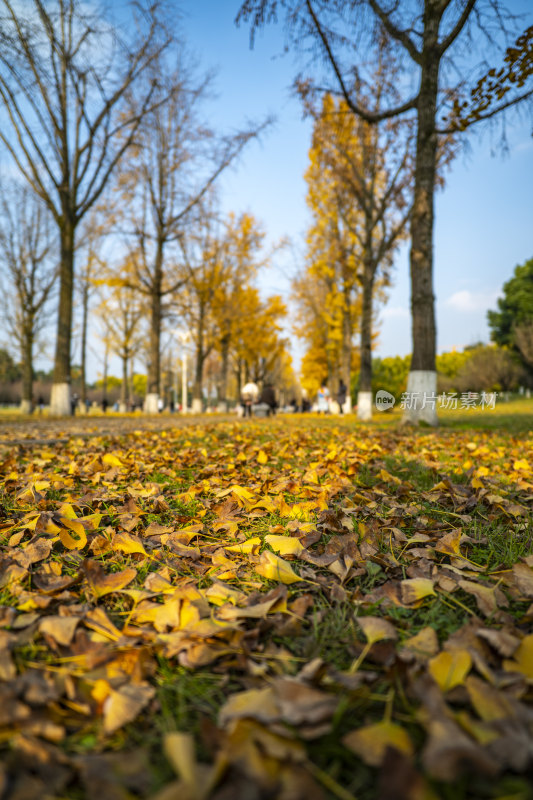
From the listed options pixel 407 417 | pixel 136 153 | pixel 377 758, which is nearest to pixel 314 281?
pixel 136 153

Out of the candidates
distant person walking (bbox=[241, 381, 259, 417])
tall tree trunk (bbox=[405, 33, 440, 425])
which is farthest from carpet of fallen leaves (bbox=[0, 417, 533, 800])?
distant person walking (bbox=[241, 381, 259, 417])

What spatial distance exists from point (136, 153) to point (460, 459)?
1484 centimetres

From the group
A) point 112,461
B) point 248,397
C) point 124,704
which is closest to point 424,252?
point 112,461

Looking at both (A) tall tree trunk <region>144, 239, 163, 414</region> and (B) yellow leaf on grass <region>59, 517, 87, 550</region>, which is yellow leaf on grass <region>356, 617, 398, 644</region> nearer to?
(B) yellow leaf on grass <region>59, 517, 87, 550</region>

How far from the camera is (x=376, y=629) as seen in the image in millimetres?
1040

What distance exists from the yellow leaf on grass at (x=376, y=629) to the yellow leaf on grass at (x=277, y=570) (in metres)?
0.33

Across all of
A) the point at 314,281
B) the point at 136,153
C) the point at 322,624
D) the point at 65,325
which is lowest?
the point at 322,624

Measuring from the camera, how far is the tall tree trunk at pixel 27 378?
19.9 m

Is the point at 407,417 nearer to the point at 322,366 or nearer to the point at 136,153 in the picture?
the point at 136,153

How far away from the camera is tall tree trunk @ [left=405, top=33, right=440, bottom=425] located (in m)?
6.99

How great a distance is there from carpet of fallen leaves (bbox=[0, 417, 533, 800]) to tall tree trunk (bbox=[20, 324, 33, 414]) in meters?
20.1

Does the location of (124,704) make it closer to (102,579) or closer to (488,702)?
(102,579)

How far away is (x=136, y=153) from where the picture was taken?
1427 centimetres

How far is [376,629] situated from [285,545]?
0.56m
